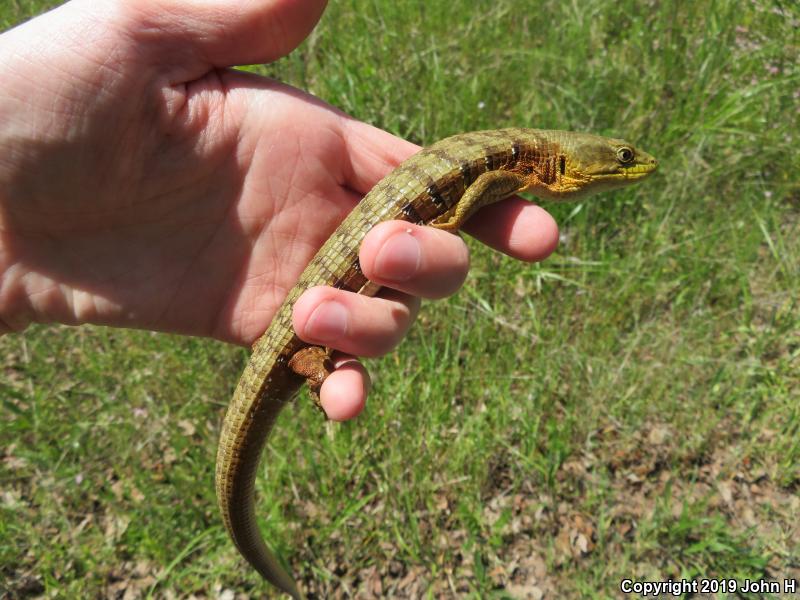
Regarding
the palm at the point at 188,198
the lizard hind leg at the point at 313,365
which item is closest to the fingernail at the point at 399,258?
the lizard hind leg at the point at 313,365

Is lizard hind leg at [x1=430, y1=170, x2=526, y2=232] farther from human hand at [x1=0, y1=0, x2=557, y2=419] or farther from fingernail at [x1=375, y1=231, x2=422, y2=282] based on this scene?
fingernail at [x1=375, y1=231, x2=422, y2=282]

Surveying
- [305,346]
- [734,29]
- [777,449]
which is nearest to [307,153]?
[305,346]

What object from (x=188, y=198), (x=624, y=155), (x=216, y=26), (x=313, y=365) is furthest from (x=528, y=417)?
(x=216, y=26)

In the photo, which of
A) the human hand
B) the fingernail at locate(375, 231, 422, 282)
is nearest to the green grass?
the human hand

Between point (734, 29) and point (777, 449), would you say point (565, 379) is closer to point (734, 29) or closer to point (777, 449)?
point (777, 449)

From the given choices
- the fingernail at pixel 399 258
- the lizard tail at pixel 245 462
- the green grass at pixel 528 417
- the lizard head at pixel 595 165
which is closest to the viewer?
the fingernail at pixel 399 258

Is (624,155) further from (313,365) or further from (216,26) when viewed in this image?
(216,26)

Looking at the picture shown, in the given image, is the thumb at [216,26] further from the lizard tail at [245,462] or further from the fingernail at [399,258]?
the lizard tail at [245,462]
